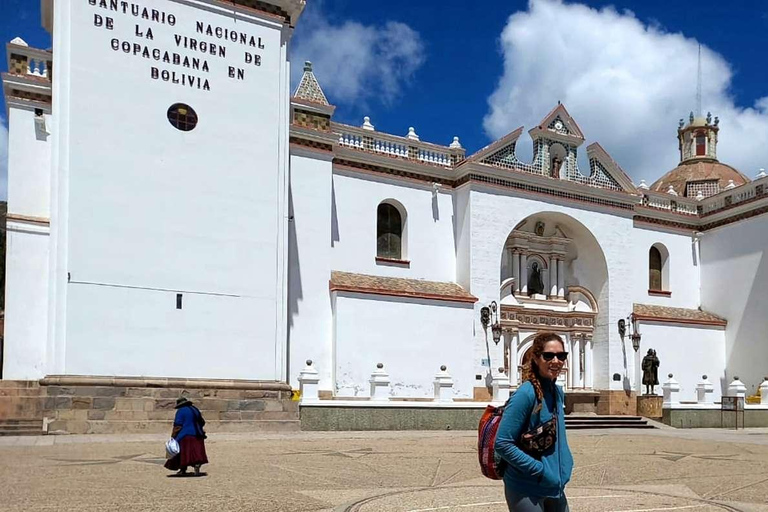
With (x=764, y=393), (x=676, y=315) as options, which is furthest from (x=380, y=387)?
(x=676, y=315)

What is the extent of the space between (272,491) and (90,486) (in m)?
2.03

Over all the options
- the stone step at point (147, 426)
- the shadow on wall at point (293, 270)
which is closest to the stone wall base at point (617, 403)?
the shadow on wall at point (293, 270)

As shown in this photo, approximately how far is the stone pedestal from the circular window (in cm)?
1641

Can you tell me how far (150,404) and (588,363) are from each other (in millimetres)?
15659

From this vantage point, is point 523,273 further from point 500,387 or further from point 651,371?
point 500,387

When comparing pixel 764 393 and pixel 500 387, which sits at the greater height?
pixel 500 387

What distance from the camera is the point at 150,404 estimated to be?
1772cm

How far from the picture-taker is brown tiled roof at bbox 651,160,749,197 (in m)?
35.0

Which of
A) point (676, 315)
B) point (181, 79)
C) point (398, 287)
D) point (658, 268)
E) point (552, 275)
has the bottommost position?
point (676, 315)

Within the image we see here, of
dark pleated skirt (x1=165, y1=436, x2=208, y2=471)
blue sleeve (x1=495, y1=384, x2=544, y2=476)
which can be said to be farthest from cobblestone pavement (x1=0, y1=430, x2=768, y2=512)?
blue sleeve (x1=495, y1=384, x2=544, y2=476)

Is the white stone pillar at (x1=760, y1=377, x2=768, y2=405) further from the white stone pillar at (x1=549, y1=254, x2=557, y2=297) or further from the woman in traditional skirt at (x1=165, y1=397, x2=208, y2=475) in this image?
the woman in traditional skirt at (x1=165, y1=397, x2=208, y2=475)

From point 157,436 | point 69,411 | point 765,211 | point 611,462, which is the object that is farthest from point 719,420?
point 69,411

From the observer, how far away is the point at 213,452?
1297cm

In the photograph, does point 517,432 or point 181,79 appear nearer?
point 517,432
